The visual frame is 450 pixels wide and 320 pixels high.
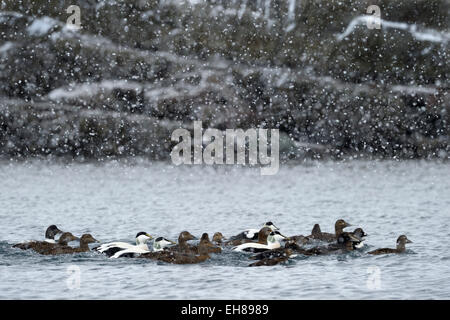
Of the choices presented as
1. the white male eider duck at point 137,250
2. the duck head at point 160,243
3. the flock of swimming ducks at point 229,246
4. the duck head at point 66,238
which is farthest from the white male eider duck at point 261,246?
the duck head at point 66,238

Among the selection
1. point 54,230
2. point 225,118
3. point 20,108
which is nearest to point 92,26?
point 20,108

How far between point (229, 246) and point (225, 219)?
5.10m

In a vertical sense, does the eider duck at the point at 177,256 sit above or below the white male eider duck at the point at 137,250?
below

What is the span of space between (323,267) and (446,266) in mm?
2493

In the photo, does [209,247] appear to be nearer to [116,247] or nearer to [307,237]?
[116,247]

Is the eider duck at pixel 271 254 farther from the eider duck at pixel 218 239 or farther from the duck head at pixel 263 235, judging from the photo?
the eider duck at pixel 218 239

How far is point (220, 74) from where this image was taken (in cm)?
6322

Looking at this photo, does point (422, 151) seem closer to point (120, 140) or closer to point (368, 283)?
point (120, 140)

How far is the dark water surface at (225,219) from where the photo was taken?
1630cm

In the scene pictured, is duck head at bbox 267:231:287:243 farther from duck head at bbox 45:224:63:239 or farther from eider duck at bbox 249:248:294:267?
duck head at bbox 45:224:63:239

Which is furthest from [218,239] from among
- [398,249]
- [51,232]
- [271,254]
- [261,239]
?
[398,249]

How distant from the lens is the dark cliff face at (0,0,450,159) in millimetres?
57094

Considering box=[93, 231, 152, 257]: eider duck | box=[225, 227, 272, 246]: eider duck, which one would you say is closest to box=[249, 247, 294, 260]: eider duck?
box=[225, 227, 272, 246]: eider duck

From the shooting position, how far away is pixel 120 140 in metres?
56.4
